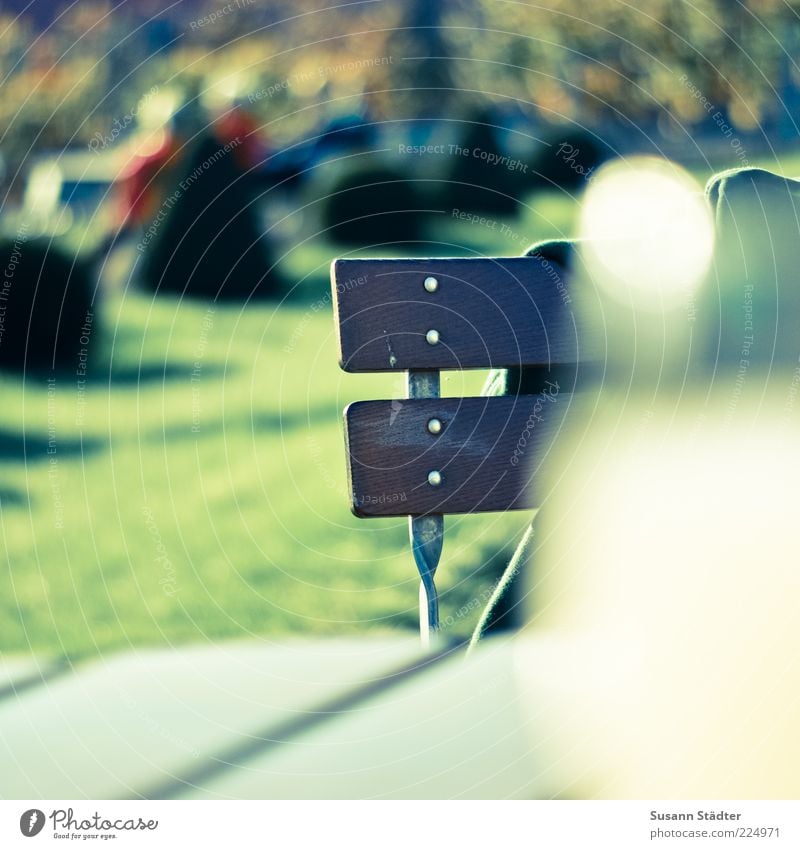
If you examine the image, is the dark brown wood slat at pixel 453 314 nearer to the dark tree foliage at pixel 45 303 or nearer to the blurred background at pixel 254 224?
the blurred background at pixel 254 224

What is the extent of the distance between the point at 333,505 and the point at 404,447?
129 centimetres

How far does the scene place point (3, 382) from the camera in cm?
331

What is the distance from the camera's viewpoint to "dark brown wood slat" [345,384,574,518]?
1.44 metres

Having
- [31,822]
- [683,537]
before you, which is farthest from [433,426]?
[31,822]

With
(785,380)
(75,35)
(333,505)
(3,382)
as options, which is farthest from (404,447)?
(3,382)

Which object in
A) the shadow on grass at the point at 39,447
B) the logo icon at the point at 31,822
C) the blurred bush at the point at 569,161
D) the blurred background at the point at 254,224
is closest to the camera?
the logo icon at the point at 31,822

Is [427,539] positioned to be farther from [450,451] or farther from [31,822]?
[31,822]

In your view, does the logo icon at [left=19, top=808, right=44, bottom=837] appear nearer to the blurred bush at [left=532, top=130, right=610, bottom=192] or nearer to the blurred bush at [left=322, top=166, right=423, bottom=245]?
the blurred bush at [left=322, top=166, right=423, bottom=245]

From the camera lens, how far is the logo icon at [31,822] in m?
1.40

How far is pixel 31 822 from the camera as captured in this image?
1410 mm

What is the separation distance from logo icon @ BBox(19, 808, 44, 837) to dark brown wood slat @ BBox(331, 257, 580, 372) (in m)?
0.68

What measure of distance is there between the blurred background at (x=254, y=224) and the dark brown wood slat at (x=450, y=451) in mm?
550

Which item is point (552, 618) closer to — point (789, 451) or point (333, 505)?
point (789, 451)

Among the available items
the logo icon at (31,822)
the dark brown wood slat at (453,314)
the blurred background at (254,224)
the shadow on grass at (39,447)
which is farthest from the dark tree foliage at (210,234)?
the logo icon at (31,822)
